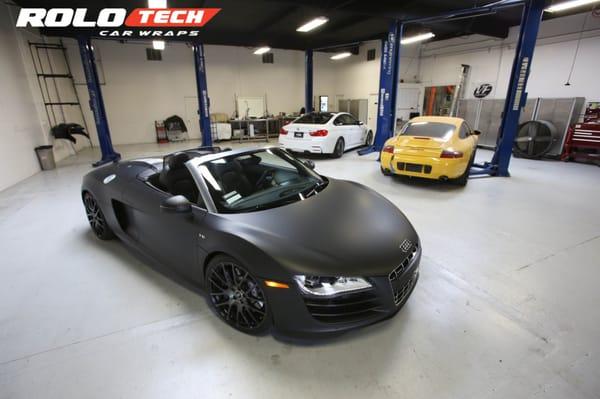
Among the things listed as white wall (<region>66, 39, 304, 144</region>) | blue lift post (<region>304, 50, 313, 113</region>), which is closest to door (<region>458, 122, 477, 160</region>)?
blue lift post (<region>304, 50, 313, 113</region>)

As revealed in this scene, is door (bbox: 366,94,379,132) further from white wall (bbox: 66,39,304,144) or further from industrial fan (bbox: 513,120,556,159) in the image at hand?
industrial fan (bbox: 513,120,556,159)

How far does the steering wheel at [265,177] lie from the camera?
8.19ft

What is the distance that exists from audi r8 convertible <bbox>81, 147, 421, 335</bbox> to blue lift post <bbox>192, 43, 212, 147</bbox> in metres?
7.12

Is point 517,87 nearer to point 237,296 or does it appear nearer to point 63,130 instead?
point 237,296

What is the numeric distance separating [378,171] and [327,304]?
5403 millimetres

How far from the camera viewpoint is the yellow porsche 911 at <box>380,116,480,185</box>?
5035 mm

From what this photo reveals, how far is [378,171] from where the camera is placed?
22.0 ft

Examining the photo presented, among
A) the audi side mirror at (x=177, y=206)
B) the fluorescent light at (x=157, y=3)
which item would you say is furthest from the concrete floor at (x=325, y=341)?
the fluorescent light at (x=157, y=3)

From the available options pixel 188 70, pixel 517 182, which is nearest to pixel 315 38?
pixel 188 70

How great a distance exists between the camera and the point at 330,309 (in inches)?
67.5

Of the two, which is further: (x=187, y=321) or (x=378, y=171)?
(x=378, y=171)

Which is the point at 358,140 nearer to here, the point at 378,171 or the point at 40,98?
the point at 378,171

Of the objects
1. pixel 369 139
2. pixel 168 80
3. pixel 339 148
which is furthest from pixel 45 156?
pixel 369 139

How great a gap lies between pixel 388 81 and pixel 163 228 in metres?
7.43
